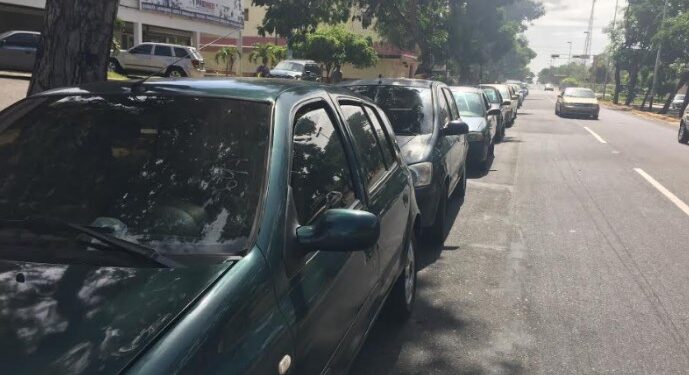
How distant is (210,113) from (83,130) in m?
0.58

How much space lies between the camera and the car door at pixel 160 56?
25.2m

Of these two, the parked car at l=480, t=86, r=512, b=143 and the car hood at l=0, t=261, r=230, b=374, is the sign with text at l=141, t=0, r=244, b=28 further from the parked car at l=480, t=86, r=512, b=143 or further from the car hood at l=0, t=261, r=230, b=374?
the car hood at l=0, t=261, r=230, b=374

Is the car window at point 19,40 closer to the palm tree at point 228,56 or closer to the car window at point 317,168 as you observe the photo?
the palm tree at point 228,56

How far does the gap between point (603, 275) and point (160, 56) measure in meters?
23.3

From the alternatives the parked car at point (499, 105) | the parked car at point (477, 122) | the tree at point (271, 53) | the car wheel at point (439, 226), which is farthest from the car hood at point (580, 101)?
the car wheel at point (439, 226)

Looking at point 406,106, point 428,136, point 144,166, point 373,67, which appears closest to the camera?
point 144,166

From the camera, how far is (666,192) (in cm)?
964

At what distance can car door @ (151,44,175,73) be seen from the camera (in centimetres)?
2519

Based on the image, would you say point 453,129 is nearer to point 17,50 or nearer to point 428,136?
point 428,136

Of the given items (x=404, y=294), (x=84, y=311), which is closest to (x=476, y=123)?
(x=404, y=294)

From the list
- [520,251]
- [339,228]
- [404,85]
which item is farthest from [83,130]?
[404,85]

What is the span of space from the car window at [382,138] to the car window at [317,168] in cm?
94

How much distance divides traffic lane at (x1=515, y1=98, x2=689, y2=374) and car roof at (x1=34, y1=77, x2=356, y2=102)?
7.70 ft

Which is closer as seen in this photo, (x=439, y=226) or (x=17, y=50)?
(x=439, y=226)
